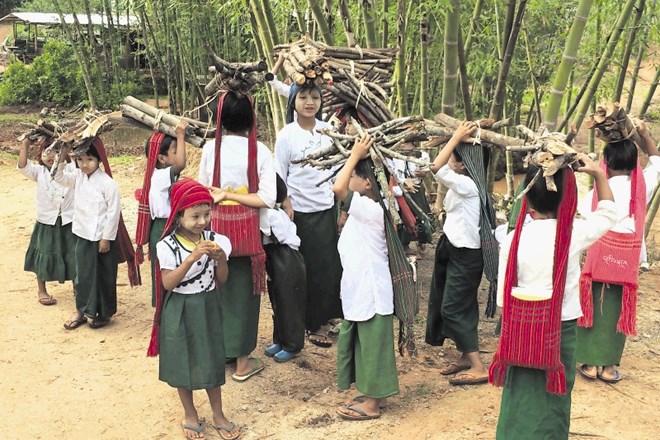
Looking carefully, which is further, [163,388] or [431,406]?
[163,388]

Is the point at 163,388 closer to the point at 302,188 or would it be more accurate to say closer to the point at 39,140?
the point at 302,188

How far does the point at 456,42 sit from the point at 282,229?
1600 mm

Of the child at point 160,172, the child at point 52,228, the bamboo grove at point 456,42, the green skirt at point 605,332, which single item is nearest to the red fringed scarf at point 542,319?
the green skirt at point 605,332

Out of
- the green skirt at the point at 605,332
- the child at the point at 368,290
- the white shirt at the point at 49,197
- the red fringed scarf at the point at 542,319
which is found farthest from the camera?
the white shirt at the point at 49,197

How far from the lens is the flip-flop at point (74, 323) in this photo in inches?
199

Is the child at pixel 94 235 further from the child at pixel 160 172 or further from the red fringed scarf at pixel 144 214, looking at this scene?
the child at pixel 160 172

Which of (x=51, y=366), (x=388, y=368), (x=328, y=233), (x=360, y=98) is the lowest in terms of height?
(x=51, y=366)

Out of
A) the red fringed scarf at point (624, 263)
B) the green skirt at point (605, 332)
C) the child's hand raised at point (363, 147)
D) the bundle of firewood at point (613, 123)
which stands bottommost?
the green skirt at point (605, 332)

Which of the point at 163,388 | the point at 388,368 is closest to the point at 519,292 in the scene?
the point at 388,368

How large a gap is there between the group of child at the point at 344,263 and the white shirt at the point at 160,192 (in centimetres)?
1

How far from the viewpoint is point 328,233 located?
459cm

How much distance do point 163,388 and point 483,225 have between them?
2.06 meters

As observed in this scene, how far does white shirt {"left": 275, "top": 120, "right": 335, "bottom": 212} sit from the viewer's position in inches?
172

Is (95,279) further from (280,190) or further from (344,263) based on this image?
(344,263)
